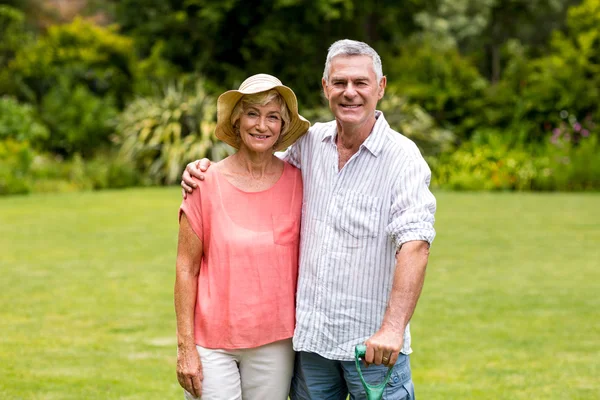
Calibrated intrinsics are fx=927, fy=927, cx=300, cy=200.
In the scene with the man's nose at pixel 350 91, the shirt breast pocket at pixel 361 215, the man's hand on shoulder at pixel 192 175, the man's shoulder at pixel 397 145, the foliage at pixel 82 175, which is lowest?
the foliage at pixel 82 175

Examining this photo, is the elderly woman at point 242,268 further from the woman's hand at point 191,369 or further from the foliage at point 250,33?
the foliage at point 250,33

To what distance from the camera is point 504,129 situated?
1956 centimetres

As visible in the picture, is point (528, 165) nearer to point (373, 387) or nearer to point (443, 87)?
point (443, 87)

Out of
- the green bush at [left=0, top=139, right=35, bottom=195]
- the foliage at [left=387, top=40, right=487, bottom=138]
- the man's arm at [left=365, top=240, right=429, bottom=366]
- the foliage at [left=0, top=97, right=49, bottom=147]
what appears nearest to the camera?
the man's arm at [left=365, top=240, right=429, bottom=366]

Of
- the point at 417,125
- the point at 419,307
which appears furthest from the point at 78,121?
the point at 419,307

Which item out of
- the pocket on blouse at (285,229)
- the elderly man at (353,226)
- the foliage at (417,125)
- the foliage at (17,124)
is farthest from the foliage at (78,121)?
the elderly man at (353,226)

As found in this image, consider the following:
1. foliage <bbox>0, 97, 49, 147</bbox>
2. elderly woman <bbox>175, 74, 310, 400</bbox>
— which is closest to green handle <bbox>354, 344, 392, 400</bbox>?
elderly woman <bbox>175, 74, 310, 400</bbox>

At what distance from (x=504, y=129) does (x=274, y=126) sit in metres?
16.8

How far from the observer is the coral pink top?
3.36 m

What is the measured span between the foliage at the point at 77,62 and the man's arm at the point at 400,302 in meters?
18.5

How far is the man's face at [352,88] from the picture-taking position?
322 centimetres

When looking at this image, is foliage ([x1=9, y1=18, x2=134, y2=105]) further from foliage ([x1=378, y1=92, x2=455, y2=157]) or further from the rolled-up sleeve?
the rolled-up sleeve

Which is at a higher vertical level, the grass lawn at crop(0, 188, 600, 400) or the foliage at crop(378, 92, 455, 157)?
the foliage at crop(378, 92, 455, 157)

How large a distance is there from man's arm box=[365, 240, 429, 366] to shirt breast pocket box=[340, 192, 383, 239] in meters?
0.18
